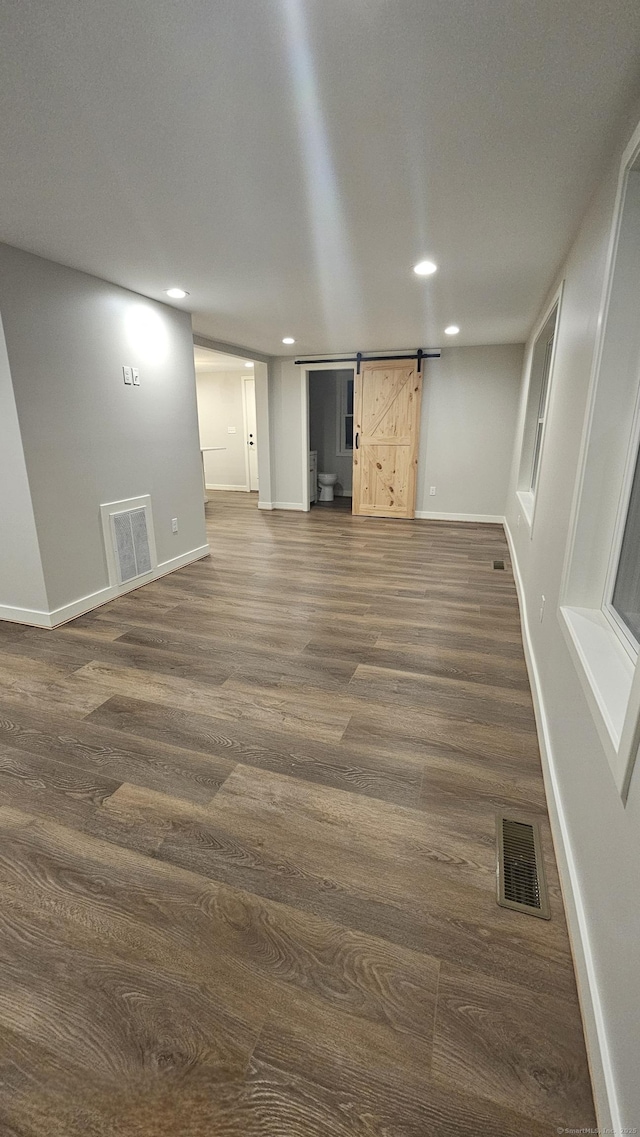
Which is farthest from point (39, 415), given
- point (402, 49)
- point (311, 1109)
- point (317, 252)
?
point (311, 1109)

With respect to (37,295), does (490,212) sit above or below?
above

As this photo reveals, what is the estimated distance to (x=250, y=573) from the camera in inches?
174

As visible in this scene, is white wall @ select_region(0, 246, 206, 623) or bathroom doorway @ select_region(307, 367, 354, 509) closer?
white wall @ select_region(0, 246, 206, 623)

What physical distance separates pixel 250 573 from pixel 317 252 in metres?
2.61

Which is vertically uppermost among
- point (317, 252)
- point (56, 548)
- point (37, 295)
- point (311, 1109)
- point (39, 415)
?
point (317, 252)

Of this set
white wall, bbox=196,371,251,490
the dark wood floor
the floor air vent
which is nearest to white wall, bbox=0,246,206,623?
the dark wood floor

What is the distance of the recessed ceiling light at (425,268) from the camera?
294 centimetres

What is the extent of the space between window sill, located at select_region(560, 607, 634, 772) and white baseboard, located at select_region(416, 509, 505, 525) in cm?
496

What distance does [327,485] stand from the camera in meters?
8.41

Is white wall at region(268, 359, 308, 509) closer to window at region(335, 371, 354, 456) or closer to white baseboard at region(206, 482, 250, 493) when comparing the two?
window at region(335, 371, 354, 456)

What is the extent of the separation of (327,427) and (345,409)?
47cm

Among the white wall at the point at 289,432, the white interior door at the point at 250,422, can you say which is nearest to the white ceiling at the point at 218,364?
the white interior door at the point at 250,422

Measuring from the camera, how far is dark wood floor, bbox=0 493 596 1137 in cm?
99

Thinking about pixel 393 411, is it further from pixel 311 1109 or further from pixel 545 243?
pixel 311 1109
